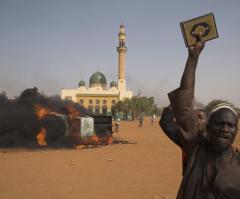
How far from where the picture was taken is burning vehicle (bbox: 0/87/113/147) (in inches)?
576

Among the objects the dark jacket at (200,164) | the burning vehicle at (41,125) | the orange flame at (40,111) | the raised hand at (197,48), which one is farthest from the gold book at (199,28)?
the orange flame at (40,111)

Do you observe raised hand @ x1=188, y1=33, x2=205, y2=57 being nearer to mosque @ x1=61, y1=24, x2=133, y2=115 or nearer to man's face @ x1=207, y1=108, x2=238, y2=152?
man's face @ x1=207, y1=108, x2=238, y2=152

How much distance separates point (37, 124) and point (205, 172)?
1360 centimetres

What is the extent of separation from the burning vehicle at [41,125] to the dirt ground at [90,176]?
2.83m

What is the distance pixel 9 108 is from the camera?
50.7ft

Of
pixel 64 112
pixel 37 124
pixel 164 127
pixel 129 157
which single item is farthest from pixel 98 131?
pixel 164 127

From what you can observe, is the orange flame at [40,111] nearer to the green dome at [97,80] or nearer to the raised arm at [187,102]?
the raised arm at [187,102]

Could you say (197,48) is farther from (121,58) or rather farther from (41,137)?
(121,58)

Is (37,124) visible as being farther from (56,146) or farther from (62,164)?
(62,164)

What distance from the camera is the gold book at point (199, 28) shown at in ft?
6.18

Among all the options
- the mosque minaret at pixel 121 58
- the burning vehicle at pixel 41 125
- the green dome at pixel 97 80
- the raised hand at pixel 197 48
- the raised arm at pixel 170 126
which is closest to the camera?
the raised hand at pixel 197 48

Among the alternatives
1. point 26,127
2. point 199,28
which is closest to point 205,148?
point 199,28

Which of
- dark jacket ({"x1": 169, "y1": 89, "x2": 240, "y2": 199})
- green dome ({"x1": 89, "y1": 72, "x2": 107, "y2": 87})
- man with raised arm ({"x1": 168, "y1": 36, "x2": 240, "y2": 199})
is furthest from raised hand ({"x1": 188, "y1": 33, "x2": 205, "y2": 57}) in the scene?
green dome ({"x1": 89, "y1": 72, "x2": 107, "y2": 87})

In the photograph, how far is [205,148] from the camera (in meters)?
1.83
